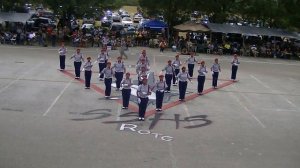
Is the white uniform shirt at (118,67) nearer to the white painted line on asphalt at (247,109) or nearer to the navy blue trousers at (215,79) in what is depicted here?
the navy blue trousers at (215,79)

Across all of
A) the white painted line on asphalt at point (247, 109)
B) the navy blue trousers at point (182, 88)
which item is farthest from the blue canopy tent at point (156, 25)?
the navy blue trousers at point (182, 88)

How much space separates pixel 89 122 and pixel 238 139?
486 cm

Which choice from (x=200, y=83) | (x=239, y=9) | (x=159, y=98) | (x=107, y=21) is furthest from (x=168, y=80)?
(x=107, y=21)

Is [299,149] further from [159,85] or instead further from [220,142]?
[159,85]

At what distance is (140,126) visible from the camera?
52.5 ft

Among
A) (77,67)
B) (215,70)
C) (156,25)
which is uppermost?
Answer: (156,25)

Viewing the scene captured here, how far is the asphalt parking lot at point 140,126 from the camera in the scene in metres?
12.5

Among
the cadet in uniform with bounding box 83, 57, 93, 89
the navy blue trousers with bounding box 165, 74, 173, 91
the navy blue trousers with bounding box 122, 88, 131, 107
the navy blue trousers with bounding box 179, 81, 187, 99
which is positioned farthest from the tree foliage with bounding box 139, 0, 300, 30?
the navy blue trousers with bounding box 122, 88, 131, 107

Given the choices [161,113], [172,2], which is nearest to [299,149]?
[161,113]

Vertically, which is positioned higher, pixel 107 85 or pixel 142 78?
pixel 142 78

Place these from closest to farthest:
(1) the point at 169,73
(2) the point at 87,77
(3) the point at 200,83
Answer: (2) the point at 87,77, (3) the point at 200,83, (1) the point at 169,73

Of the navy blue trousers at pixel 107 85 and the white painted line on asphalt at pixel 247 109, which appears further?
the navy blue trousers at pixel 107 85

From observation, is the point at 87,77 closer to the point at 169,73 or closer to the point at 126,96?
the point at 169,73

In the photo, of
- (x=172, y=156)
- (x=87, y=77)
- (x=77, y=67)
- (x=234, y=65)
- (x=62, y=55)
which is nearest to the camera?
(x=172, y=156)
